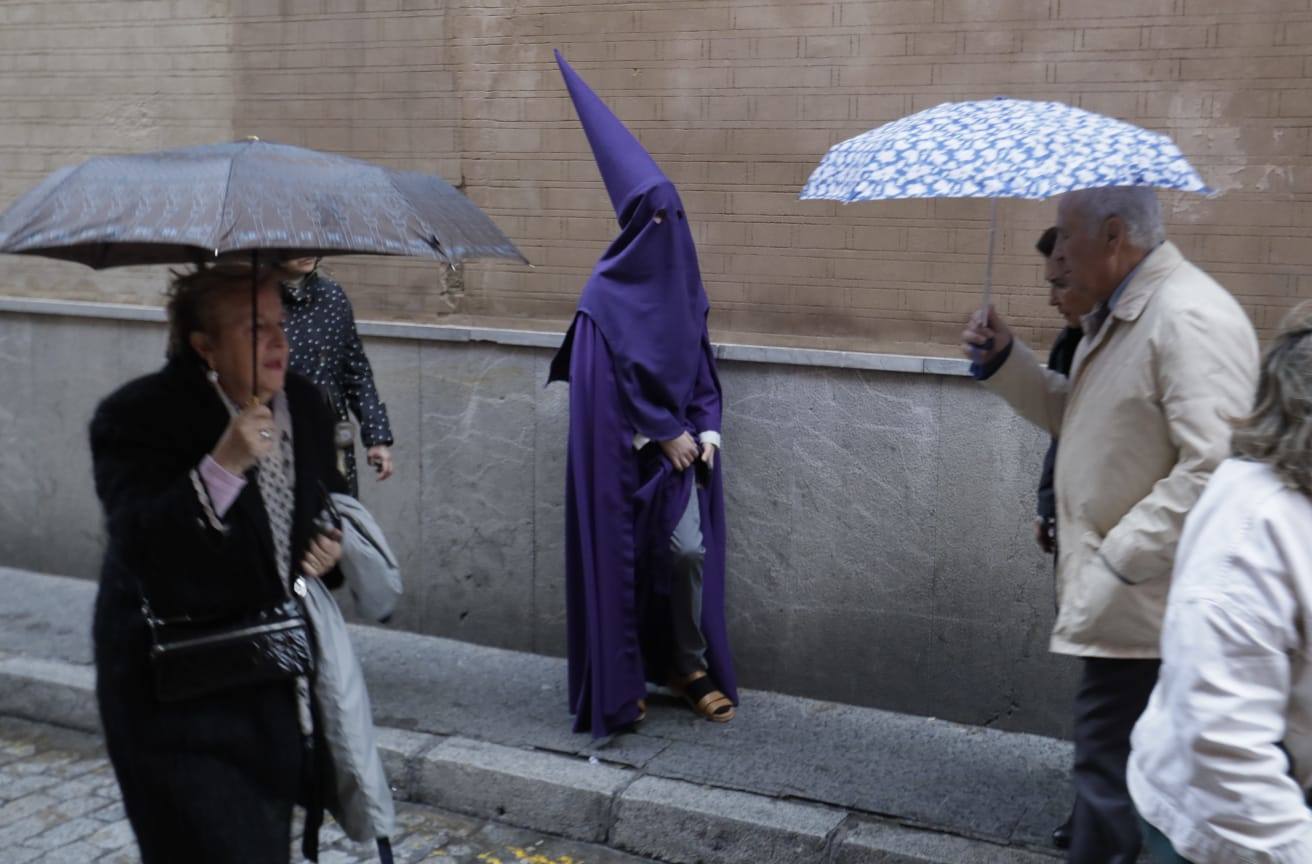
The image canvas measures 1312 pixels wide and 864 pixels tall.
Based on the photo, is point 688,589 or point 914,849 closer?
point 914,849

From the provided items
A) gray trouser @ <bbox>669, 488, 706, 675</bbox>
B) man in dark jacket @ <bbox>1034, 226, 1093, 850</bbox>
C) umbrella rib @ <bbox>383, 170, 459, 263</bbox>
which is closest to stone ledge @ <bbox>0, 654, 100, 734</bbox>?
gray trouser @ <bbox>669, 488, 706, 675</bbox>

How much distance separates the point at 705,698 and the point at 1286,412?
3395mm

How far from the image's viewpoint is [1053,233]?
3.91 m

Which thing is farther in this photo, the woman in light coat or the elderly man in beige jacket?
the elderly man in beige jacket

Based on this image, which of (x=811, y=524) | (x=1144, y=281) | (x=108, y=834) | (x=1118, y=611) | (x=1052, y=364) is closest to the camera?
(x=1118, y=611)

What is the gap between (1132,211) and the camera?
3.59 m

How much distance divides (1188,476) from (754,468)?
259 cm

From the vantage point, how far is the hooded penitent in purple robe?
5.15 meters

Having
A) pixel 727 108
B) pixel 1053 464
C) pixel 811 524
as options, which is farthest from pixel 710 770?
pixel 727 108

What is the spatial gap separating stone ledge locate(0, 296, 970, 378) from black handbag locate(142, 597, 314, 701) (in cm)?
282

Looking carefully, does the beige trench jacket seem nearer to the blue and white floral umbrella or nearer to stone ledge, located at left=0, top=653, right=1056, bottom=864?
the blue and white floral umbrella

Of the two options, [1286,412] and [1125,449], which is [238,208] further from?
[1125,449]

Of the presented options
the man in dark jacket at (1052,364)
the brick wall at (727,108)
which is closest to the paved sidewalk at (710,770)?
the man in dark jacket at (1052,364)

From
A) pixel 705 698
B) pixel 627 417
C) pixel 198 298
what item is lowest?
pixel 705 698
